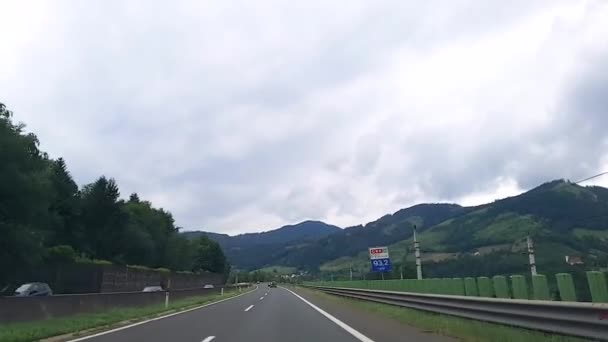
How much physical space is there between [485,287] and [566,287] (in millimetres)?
4215

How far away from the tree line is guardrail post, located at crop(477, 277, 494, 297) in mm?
41075

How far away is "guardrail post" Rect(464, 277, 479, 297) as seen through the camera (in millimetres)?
14605

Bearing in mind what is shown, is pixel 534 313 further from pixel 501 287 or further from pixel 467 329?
pixel 467 329

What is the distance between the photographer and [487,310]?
1256 centimetres

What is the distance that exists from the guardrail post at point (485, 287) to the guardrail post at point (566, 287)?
3.69 meters

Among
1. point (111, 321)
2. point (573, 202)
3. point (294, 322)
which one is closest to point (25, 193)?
point (111, 321)

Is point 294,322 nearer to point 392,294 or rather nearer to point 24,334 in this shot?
point 392,294

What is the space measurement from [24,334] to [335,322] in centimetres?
915

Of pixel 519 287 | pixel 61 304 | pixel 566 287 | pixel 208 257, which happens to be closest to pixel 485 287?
pixel 519 287

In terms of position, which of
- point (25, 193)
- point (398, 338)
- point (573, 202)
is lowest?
point (398, 338)

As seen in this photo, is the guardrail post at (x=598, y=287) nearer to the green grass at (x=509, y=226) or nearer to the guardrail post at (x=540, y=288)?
the guardrail post at (x=540, y=288)

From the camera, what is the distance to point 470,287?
48.9ft

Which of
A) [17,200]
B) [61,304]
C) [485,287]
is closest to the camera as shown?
[485,287]

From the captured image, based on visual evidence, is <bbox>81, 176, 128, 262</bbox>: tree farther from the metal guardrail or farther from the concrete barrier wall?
the metal guardrail
